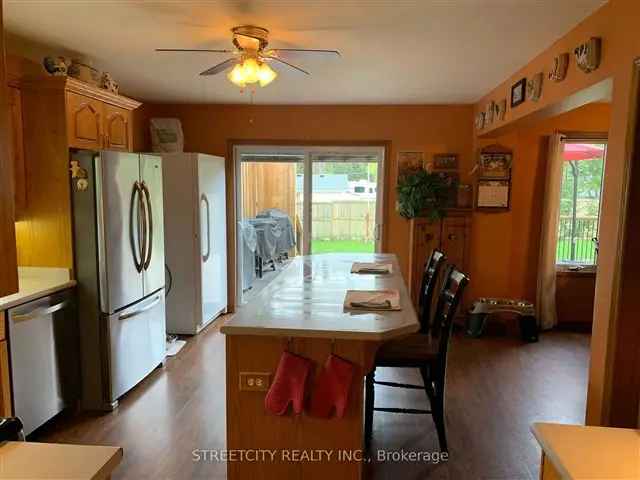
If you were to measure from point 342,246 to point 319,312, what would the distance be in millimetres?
3547

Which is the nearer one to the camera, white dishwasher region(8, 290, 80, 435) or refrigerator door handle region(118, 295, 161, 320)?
white dishwasher region(8, 290, 80, 435)

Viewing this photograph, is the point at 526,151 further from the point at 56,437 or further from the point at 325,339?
the point at 56,437

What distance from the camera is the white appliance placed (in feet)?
15.5

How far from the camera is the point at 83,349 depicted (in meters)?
3.22

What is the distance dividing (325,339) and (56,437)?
78.4 inches

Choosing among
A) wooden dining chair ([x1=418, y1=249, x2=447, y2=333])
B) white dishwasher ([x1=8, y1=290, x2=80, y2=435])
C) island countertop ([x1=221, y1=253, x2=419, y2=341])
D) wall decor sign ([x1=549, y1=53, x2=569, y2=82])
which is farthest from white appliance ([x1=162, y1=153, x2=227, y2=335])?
wall decor sign ([x1=549, y1=53, x2=569, y2=82])

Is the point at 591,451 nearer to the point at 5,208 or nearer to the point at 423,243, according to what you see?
the point at 5,208

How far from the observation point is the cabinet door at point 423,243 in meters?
5.14

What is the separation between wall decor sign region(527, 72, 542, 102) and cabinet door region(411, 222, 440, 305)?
2016 millimetres

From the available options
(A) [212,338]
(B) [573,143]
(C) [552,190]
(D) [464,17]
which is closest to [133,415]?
(A) [212,338]

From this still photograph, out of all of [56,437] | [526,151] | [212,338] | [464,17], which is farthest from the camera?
[526,151]

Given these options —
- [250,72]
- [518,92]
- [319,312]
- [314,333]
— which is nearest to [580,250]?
[518,92]

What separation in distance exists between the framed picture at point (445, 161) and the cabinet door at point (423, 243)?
68 cm

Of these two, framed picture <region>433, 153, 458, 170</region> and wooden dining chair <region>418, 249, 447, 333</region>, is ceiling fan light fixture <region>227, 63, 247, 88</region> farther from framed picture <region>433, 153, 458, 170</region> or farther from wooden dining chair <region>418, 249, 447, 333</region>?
framed picture <region>433, 153, 458, 170</region>
